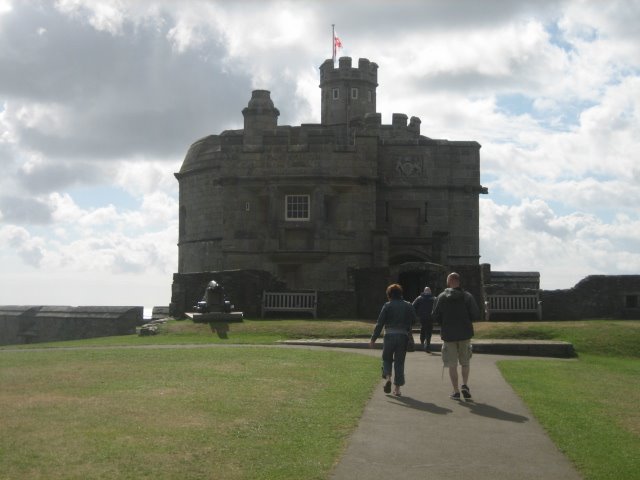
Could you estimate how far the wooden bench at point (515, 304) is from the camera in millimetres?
29516

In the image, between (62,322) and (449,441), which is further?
(62,322)

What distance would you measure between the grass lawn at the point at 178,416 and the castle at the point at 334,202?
19.7m

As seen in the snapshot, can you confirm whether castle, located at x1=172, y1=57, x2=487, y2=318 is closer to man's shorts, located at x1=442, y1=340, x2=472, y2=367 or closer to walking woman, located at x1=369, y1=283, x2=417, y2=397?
walking woman, located at x1=369, y1=283, x2=417, y2=397

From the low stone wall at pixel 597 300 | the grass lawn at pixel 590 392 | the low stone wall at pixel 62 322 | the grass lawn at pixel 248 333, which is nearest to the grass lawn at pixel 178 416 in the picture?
the grass lawn at pixel 590 392

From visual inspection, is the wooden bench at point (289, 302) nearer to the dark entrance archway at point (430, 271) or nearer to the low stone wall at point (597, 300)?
the dark entrance archway at point (430, 271)

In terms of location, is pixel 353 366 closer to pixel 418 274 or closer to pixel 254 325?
pixel 254 325

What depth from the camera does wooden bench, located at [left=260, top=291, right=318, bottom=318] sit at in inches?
1197

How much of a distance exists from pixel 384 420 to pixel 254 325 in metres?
16.3

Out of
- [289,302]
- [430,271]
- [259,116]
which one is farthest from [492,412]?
[259,116]

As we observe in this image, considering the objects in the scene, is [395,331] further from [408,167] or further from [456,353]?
[408,167]

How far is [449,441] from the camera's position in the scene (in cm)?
972

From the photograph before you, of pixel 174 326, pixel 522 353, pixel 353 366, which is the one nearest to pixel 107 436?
pixel 353 366

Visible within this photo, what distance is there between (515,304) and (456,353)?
16974 mm

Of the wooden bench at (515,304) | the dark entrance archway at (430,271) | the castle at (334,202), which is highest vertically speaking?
the castle at (334,202)
